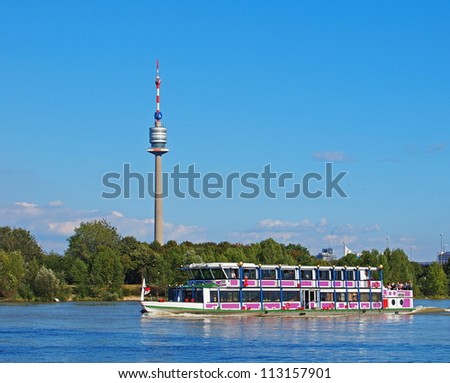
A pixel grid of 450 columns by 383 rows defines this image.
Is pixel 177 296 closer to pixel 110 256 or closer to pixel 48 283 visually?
pixel 48 283

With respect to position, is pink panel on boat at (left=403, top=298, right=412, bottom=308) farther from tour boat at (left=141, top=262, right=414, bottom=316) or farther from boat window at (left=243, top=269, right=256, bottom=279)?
boat window at (left=243, top=269, right=256, bottom=279)

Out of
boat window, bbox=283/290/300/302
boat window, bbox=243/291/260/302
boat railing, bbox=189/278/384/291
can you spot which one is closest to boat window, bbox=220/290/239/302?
boat railing, bbox=189/278/384/291

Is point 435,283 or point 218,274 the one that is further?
point 435,283

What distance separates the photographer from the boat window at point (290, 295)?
93794 millimetres

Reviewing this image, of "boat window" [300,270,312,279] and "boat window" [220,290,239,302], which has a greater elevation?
"boat window" [300,270,312,279]

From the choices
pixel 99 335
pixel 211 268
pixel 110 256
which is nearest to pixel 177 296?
pixel 211 268

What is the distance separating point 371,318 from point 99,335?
106 ft

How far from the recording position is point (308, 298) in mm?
95250

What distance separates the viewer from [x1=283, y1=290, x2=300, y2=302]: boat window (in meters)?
93.8

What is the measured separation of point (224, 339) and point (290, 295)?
1043 inches

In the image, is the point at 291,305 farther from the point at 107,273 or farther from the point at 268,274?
the point at 107,273

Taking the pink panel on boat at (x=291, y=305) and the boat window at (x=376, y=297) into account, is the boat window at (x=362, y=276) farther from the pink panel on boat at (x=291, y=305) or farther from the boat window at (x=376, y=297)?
the pink panel on boat at (x=291, y=305)

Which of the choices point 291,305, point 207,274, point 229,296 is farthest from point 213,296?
point 291,305

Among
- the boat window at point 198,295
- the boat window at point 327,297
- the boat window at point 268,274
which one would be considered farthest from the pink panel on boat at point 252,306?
the boat window at point 327,297
